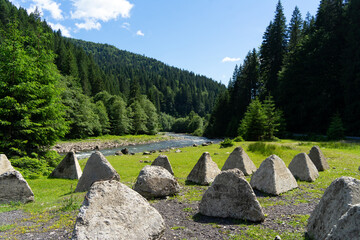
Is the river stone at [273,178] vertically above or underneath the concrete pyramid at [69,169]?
above

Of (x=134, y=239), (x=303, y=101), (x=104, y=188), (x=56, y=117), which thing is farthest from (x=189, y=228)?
(x=303, y=101)

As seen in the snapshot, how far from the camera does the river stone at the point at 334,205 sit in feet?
14.8

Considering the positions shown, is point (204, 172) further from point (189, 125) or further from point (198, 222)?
point (189, 125)

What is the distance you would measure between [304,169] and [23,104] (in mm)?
18327

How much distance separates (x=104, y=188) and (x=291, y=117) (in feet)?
179

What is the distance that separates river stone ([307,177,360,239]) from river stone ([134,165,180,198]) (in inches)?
203

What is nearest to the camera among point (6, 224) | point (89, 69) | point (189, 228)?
point (189, 228)

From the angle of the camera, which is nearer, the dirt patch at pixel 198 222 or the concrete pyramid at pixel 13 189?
the dirt patch at pixel 198 222

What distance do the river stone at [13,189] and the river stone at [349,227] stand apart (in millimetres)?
10424

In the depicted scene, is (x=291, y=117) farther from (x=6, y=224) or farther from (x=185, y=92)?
(x=185, y=92)

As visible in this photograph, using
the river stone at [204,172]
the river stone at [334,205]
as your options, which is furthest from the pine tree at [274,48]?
the river stone at [334,205]

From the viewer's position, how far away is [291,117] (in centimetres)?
5181

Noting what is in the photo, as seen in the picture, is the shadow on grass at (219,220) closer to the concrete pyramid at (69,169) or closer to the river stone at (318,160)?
the river stone at (318,160)

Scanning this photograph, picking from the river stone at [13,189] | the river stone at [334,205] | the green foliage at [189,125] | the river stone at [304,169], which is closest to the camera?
the river stone at [334,205]
